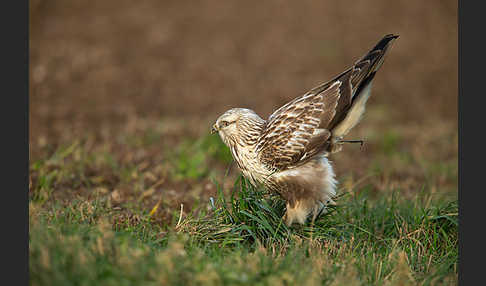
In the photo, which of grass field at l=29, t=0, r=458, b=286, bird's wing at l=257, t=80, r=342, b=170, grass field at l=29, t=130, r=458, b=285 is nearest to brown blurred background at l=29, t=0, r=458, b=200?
grass field at l=29, t=0, r=458, b=286

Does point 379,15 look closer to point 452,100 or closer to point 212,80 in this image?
point 452,100

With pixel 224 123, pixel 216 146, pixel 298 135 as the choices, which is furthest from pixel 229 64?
pixel 298 135

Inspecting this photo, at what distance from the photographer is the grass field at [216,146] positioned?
12.7 ft

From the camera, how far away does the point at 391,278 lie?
4039mm

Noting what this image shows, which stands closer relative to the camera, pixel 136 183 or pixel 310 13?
pixel 136 183

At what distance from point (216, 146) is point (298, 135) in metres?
3.01

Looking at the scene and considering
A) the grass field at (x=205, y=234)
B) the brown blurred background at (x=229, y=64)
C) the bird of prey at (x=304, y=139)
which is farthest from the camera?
the brown blurred background at (x=229, y=64)

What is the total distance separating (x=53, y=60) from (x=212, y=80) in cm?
416

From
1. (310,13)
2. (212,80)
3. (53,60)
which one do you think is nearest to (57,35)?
(53,60)

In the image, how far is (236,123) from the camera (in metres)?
5.05

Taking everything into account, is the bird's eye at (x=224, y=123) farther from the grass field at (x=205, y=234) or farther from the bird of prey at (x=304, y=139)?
the grass field at (x=205, y=234)

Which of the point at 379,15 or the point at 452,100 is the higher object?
the point at 379,15

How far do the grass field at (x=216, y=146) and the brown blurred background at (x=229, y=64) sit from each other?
6 cm

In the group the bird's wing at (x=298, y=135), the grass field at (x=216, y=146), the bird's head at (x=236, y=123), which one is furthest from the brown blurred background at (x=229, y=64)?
the bird's head at (x=236, y=123)
